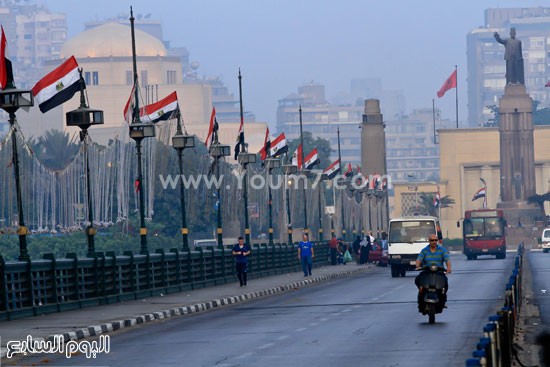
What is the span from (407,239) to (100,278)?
2361 centimetres

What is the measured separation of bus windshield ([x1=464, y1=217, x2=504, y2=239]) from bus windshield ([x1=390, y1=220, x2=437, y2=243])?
90.2ft

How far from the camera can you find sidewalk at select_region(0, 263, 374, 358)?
23438mm

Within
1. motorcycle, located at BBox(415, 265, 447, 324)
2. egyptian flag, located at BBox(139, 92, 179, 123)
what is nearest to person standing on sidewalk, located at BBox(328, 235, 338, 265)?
egyptian flag, located at BBox(139, 92, 179, 123)

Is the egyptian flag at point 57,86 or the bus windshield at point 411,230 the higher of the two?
the egyptian flag at point 57,86

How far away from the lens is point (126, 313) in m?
28.9

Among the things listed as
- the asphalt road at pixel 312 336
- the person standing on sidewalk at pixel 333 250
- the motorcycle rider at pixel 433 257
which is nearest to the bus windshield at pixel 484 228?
the person standing on sidewalk at pixel 333 250

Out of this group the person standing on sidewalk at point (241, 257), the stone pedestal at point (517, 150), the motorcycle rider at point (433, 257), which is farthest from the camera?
the stone pedestal at point (517, 150)

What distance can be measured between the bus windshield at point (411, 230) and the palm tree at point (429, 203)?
106119 millimetres

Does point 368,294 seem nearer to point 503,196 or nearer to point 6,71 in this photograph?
point 6,71

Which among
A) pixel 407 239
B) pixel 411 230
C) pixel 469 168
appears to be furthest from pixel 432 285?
pixel 469 168

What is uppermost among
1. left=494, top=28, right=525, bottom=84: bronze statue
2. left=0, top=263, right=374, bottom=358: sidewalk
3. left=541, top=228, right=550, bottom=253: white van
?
left=494, top=28, right=525, bottom=84: bronze statue

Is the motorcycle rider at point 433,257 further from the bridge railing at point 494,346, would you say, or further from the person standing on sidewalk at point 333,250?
the person standing on sidewalk at point 333,250

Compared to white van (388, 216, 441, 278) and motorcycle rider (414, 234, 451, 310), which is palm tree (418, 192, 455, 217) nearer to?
white van (388, 216, 441, 278)

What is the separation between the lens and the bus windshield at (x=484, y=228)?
81.7 meters
